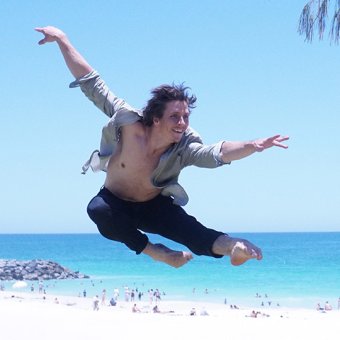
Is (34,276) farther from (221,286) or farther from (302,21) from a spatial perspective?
(302,21)

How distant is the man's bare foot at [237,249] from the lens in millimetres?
4695

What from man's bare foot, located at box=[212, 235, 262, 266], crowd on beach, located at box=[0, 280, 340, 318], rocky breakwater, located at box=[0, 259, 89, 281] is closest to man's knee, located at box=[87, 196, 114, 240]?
man's bare foot, located at box=[212, 235, 262, 266]

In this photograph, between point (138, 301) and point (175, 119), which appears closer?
point (175, 119)

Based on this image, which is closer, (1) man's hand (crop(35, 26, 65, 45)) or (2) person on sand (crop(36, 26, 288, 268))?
(2) person on sand (crop(36, 26, 288, 268))

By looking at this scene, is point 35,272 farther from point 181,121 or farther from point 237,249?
point 237,249

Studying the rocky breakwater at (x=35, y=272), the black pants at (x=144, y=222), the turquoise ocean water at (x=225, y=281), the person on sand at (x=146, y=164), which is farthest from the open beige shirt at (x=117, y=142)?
the rocky breakwater at (x=35, y=272)

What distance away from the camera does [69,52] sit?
220 inches

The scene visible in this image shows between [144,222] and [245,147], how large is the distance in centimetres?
111

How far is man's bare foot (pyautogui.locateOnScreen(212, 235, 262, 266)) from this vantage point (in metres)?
4.70

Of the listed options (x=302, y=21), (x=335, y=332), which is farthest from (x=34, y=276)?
(x=302, y=21)

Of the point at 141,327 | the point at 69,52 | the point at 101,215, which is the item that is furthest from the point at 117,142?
the point at 141,327

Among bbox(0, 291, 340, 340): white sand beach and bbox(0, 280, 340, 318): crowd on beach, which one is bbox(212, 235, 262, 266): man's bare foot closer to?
bbox(0, 291, 340, 340): white sand beach

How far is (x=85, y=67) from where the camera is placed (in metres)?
5.60

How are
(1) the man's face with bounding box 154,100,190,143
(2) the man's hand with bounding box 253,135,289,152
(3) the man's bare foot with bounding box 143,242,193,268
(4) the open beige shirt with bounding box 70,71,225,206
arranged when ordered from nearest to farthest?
(2) the man's hand with bounding box 253,135,289,152
(1) the man's face with bounding box 154,100,190,143
(4) the open beige shirt with bounding box 70,71,225,206
(3) the man's bare foot with bounding box 143,242,193,268
